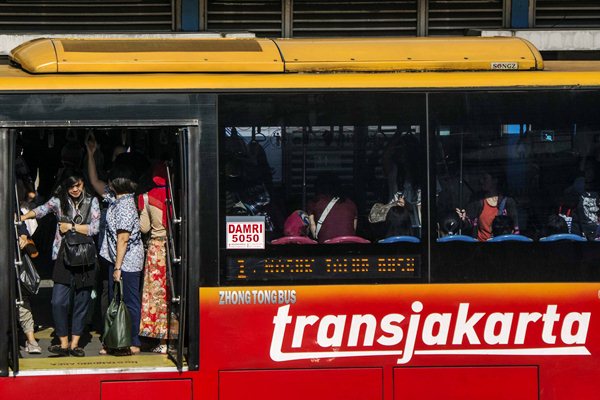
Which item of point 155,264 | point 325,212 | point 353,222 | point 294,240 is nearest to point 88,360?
point 155,264

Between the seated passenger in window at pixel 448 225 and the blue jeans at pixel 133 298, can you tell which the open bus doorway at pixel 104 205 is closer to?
the blue jeans at pixel 133 298

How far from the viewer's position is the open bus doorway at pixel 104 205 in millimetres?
6668

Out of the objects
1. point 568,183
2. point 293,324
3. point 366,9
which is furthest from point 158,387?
point 366,9

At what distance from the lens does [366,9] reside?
39.5 feet

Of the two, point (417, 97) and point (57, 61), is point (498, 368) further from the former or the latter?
point (57, 61)

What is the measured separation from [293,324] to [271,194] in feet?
2.77

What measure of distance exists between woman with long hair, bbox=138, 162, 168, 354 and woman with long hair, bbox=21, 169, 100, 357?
39 centimetres

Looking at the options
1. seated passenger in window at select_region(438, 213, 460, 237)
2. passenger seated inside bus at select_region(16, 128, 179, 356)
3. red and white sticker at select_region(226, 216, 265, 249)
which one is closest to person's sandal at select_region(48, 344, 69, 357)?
passenger seated inside bus at select_region(16, 128, 179, 356)

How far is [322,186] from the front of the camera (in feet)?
21.8

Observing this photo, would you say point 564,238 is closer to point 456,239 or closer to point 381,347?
point 456,239

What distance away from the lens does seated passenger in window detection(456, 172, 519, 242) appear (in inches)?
264

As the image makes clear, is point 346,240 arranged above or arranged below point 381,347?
above

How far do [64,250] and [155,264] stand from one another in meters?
0.66

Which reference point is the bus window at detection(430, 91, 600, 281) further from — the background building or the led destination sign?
the background building
